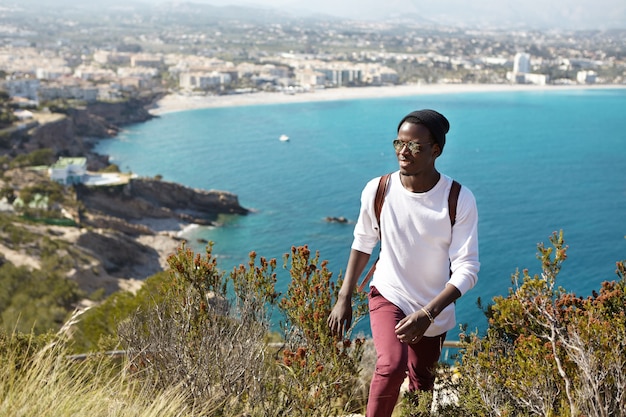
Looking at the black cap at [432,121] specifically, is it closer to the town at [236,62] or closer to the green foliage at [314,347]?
the green foliage at [314,347]

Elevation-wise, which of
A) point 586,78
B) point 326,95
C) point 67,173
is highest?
point 67,173

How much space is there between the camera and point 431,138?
210 centimetres

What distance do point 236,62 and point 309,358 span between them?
99489 millimetres

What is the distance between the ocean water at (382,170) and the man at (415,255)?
12.3 m

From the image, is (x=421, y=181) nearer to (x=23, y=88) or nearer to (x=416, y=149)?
(x=416, y=149)

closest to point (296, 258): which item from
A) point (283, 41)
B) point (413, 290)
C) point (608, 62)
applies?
point (413, 290)

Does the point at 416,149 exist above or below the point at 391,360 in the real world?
above

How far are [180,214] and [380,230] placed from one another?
25032mm

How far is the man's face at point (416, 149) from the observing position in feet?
6.83

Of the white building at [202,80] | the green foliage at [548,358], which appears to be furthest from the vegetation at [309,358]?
the white building at [202,80]

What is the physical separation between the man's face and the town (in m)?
40.0

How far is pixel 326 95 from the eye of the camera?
7362 centimetres

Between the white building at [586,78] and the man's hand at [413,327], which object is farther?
the white building at [586,78]

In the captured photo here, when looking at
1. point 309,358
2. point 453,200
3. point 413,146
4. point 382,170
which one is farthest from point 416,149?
point 382,170
